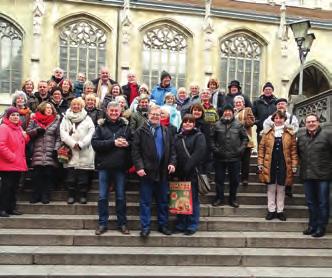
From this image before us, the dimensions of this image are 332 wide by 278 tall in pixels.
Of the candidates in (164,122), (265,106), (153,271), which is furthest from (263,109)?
(153,271)

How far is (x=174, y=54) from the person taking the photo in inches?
915

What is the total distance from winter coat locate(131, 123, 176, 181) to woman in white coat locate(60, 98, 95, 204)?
1.01m

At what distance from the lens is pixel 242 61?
24.2 metres

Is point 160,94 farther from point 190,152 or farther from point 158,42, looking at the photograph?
point 158,42

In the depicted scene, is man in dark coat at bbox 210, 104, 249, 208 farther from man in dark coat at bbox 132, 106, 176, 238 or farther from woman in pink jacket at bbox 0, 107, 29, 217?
woman in pink jacket at bbox 0, 107, 29, 217

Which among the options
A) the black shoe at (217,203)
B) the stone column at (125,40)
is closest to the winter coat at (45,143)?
the black shoe at (217,203)

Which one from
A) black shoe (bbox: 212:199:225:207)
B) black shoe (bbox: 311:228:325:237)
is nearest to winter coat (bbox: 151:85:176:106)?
black shoe (bbox: 212:199:225:207)

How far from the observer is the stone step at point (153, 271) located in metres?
5.50

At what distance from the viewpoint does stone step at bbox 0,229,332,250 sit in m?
6.34

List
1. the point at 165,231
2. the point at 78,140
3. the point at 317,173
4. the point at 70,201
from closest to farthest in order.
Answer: the point at 165,231 < the point at 317,173 < the point at 78,140 < the point at 70,201

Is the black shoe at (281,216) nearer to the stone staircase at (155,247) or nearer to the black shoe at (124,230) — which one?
the stone staircase at (155,247)

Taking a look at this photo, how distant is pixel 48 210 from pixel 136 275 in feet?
7.18

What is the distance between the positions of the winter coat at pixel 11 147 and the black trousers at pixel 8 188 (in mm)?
128

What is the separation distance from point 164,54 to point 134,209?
1669 centimetres
